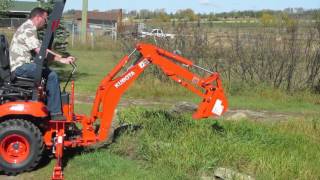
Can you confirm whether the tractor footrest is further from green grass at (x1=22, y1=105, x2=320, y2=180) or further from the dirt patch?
the dirt patch

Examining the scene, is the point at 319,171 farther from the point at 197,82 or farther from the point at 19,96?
the point at 19,96

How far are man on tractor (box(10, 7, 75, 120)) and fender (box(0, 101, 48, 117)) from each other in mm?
281

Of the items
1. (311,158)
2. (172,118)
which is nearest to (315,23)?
(172,118)

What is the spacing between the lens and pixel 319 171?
24.5 ft

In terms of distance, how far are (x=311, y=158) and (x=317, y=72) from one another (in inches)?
378

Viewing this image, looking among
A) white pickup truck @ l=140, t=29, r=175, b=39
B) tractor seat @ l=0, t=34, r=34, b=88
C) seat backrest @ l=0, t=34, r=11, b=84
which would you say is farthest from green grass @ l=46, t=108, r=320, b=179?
white pickup truck @ l=140, t=29, r=175, b=39

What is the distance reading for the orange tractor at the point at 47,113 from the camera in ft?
26.0

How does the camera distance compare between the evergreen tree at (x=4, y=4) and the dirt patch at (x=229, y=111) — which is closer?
the dirt patch at (x=229, y=111)

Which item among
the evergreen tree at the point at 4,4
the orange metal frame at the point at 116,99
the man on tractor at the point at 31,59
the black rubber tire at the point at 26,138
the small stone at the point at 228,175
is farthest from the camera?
the evergreen tree at the point at 4,4

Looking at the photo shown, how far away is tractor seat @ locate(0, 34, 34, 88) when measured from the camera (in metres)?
8.12

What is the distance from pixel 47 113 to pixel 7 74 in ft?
2.75

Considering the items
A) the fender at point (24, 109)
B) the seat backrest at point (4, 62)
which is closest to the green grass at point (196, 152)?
the fender at point (24, 109)

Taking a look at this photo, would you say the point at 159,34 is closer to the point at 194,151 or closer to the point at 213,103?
the point at 213,103

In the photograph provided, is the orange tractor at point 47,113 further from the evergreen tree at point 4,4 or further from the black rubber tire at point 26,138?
the evergreen tree at point 4,4
